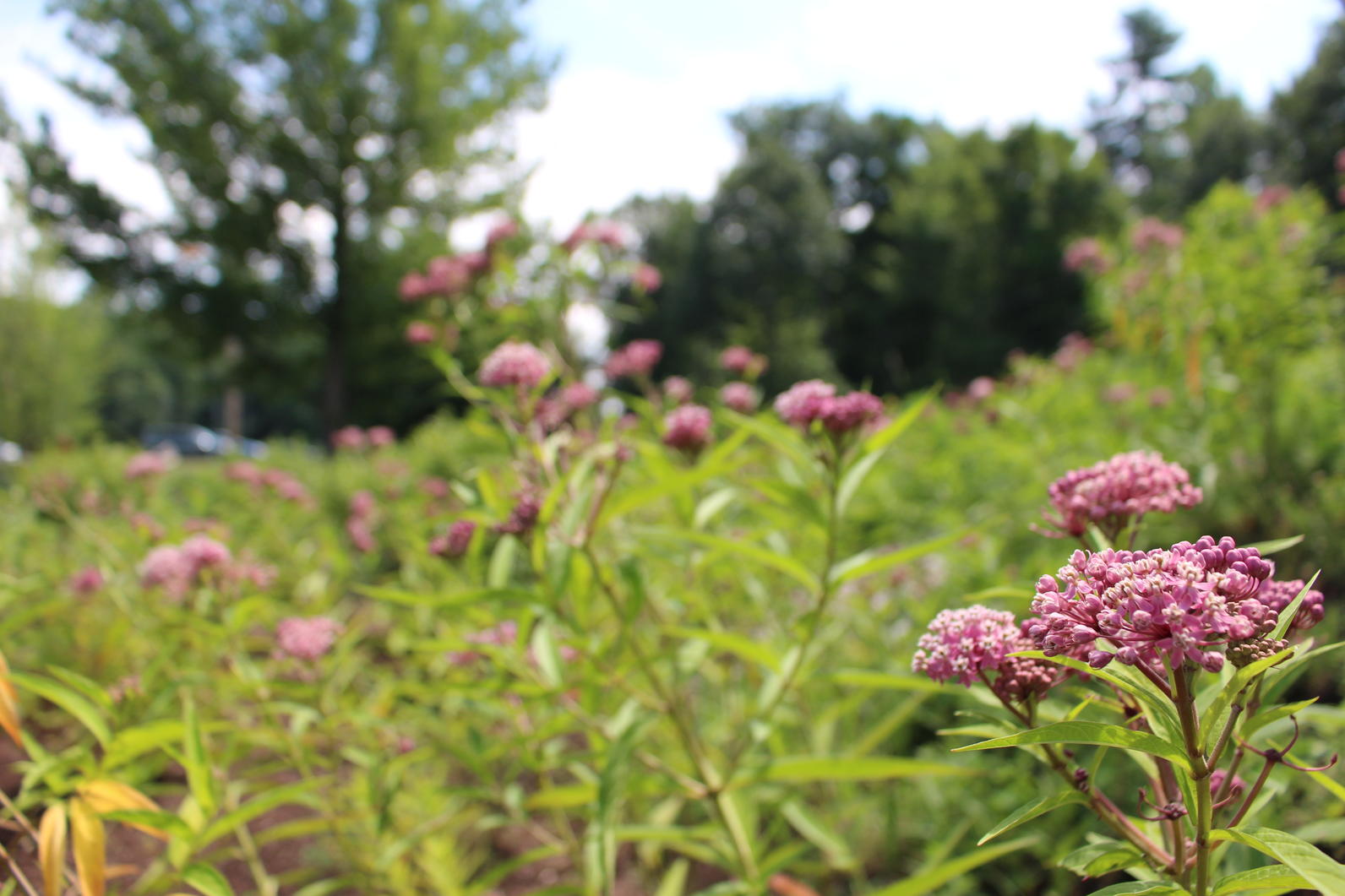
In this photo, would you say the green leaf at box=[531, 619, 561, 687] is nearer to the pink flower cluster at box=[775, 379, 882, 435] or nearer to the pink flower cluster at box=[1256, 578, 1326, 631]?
the pink flower cluster at box=[775, 379, 882, 435]

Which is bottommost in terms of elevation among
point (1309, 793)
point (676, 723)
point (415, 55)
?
point (1309, 793)

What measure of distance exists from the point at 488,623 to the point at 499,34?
17.5 m

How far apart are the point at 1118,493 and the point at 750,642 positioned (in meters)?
0.68

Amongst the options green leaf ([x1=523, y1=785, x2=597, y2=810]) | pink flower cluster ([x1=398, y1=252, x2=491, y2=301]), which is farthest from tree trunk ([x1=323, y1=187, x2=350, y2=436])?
green leaf ([x1=523, y1=785, x2=597, y2=810])

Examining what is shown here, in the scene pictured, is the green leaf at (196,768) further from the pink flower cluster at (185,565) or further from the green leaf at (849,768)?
the green leaf at (849,768)

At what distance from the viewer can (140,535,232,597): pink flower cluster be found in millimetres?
1789

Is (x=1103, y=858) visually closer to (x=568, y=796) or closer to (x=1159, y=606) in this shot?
(x=1159, y=606)

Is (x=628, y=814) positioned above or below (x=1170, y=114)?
below

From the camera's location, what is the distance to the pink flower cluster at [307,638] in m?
1.69

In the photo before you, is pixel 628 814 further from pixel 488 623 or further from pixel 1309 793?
pixel 1309 793

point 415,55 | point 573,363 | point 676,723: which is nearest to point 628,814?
point 676,723

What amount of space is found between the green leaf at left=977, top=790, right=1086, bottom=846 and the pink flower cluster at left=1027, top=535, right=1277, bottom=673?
4.0 inches

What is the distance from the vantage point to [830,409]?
4.12ft

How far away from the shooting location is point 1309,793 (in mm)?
1578
